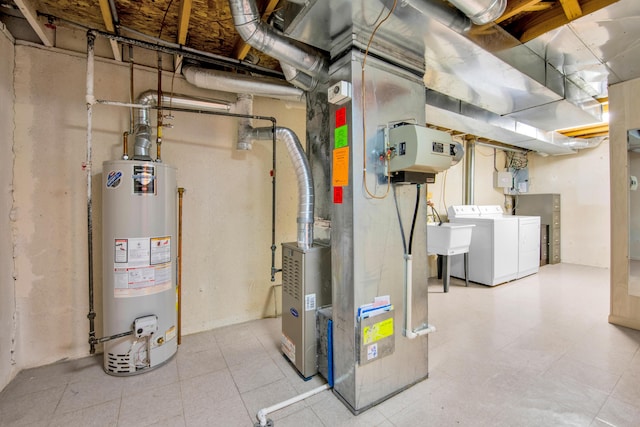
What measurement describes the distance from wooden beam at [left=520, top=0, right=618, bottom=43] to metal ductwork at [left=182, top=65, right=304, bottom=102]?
5.57ft

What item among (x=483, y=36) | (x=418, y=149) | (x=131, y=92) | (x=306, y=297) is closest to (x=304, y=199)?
(x=306, y=297)

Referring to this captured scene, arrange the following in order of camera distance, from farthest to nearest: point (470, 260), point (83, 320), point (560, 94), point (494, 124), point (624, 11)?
point (470, 260)
point (494, 124)
point (560, 94)
point (83, 320)
point (624, 11)

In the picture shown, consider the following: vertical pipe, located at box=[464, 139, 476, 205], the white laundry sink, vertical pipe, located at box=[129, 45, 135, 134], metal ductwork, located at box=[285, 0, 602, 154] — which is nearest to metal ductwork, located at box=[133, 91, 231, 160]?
vertical pipe, located at box=[129, 45, 135, 134]

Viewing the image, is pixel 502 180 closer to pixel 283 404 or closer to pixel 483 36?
pixel 483 36

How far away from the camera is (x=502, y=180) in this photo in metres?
5.62

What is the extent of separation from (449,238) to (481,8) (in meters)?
2.83

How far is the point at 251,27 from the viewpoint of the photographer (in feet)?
5.17

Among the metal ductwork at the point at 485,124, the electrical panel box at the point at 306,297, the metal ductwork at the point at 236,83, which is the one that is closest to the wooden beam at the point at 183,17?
the metal ductwork at the point at 236,83

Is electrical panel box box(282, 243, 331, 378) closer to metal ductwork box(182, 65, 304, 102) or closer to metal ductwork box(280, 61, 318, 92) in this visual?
metal ductwork box(280, 61, 318, 92)

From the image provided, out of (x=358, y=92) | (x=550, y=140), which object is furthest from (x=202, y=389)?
(x=550, y=140)

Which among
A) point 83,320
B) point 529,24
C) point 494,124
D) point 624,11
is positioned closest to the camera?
point 624,11

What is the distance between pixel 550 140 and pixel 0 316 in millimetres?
6568

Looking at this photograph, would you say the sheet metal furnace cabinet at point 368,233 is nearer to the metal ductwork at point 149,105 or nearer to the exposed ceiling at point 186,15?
the exposed ceiling at point 186,15

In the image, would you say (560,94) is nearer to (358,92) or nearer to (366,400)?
(358,92)
